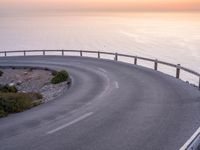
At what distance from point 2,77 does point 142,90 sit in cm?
1931

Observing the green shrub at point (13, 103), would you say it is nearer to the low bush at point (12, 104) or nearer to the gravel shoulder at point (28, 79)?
the low bush at point (12, 104)

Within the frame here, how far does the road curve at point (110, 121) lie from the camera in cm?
1070

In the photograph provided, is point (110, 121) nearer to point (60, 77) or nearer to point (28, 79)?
point (60, 77)

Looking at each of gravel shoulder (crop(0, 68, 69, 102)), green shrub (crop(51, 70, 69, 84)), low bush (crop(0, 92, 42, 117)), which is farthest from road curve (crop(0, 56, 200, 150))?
gravel shoulder (crop(0, 68, 69, 102))

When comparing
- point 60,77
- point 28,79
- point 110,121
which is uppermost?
point 110,121

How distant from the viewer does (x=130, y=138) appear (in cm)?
1109

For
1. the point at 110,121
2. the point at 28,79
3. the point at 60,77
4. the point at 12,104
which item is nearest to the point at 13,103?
the point at 12,104

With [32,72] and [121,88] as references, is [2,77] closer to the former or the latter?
[32,72]

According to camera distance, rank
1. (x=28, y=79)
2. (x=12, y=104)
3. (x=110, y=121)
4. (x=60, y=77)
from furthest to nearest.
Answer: (x=28, y=79) → (x=60, y=77) → (x=12, y=104) → (x=110, y=121)

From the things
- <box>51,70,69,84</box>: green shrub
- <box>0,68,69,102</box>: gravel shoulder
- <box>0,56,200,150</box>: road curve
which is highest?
<box>0,56,200,150</box>: road curve

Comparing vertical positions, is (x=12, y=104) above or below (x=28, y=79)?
above

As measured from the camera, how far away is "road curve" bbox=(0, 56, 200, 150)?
1070cm

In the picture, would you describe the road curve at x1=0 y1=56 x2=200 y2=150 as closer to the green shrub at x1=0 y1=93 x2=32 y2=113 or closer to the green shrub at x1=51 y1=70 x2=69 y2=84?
the green shrub at x1=0 y1=93 x2=32 y2=113

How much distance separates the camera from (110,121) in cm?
1315
